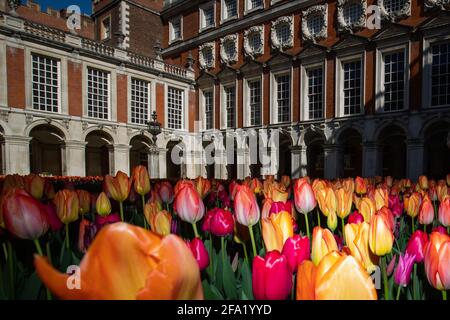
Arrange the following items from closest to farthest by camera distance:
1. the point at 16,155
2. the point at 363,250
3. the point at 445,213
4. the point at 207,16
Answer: the point at 363,250
the point at 445,213
the point at 16,155
the point at 207,16

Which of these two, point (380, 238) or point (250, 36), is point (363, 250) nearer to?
point (380, 238)

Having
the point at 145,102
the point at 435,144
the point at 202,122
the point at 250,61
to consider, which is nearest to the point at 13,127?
the point at 145,102

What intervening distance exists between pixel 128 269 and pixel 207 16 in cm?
2935

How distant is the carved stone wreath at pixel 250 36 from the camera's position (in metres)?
22.5

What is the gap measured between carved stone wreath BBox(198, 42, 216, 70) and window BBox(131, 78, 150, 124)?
18.8ft

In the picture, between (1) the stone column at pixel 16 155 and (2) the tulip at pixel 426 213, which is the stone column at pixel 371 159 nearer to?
(2) the tulip at pixel 426 213

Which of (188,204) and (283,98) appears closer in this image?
(188,204)

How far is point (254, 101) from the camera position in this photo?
23.7 metres

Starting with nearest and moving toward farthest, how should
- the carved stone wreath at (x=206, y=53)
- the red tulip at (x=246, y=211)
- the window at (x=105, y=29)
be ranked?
the red tulip at (x=246, y=211)
the carved stone wreath at (x=206, y=53)
the window at (x=105, y=29)

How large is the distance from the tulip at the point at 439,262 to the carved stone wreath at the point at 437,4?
64.9ft

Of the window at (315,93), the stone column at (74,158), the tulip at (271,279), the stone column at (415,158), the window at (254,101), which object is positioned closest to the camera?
the tulip at (271,279)

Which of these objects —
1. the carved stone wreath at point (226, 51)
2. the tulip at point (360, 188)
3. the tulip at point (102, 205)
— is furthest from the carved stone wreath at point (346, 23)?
the tulip at point (102, 205)

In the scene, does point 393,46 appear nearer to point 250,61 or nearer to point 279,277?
point 250,61

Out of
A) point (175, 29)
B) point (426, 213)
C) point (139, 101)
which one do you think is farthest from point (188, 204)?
point (175, 29)
